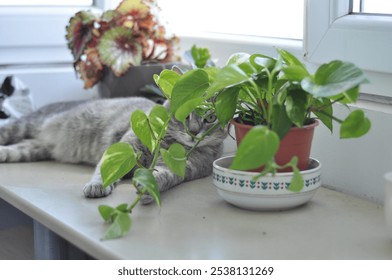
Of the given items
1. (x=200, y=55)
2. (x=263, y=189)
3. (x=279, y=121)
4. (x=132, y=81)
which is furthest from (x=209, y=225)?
(x=132, y=81)

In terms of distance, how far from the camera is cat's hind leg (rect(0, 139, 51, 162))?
167cm

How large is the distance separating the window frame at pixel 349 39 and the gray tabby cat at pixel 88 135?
0.28 m

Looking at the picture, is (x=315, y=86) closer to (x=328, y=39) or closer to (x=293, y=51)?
(x=328, y=39)

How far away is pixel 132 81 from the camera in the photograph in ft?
6.08

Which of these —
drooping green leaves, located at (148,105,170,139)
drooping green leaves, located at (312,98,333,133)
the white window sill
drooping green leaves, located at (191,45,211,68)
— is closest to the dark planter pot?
drooping green leaves, located at (191,45,211,68)

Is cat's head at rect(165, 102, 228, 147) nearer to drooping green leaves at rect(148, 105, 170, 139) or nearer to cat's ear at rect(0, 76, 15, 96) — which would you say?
drooping green leaves at rect(148, 105, 170, 139)

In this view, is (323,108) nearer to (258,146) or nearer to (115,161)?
(258,146)

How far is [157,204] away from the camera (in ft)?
4.11

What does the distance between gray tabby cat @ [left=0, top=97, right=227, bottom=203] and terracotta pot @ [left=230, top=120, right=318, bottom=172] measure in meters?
0.29

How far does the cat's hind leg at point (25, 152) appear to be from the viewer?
5.47ft

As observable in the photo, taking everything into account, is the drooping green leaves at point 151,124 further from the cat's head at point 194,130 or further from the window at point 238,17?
the window at point 238,17

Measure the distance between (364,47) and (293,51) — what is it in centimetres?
26

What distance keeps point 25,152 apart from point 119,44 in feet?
1.27
